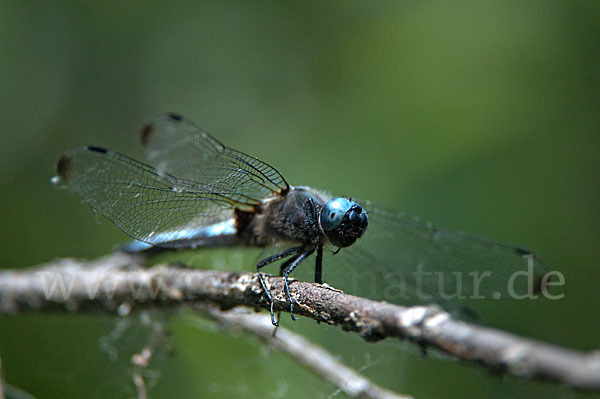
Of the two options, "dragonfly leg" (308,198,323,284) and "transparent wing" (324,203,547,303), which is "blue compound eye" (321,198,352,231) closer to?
"dragonfly leg" (308,198,323,284)

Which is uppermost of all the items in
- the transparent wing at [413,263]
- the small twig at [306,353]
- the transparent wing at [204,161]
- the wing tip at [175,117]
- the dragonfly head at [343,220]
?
the wing tip at [175,117]

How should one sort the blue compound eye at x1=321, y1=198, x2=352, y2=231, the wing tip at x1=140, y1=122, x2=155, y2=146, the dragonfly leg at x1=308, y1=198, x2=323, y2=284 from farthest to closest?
the wing tip at x1=140, y1=122, x2=155, y2=146 → the dragonfly leg at x1=308, y1=198, x2=323, y2=284 → the blue compound eye at x1=321, y1=198, x2=352, y2=231

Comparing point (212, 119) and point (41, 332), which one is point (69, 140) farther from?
point (41, 332)

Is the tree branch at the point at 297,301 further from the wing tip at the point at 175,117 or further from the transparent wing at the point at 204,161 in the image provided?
the wing tip at the point at 175,117

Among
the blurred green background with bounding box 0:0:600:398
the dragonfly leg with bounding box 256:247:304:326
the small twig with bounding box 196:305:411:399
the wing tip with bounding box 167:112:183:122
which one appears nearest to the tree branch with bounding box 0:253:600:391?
the dragonfly leg with bounding box 256:247:304:326

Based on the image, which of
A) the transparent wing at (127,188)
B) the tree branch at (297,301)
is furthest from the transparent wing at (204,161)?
the tree branch at (297,301)

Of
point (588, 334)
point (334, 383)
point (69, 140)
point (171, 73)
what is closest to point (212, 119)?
point (171, 73)
